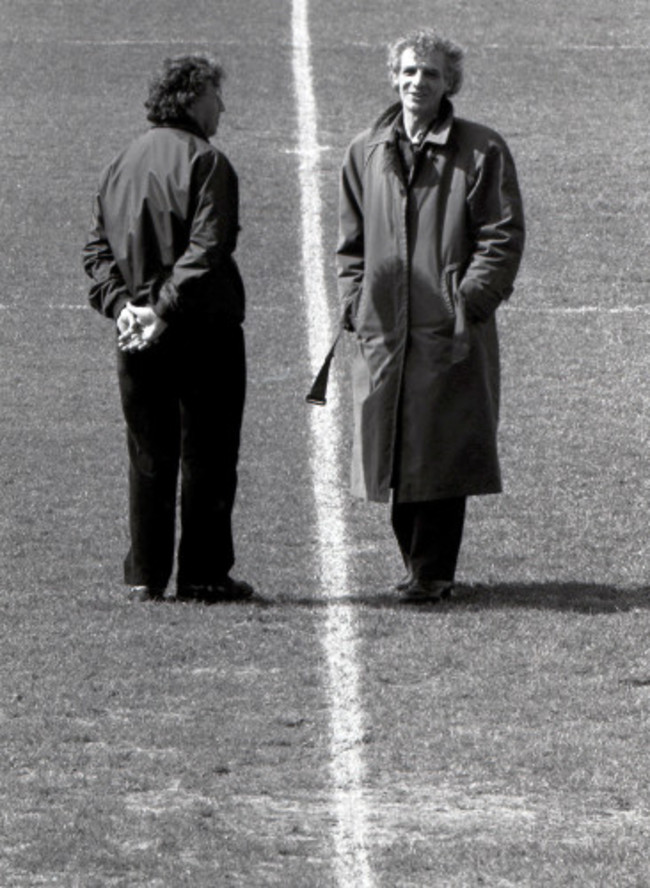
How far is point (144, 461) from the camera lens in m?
10.2

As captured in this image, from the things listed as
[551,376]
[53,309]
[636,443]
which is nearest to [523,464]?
[636,443]

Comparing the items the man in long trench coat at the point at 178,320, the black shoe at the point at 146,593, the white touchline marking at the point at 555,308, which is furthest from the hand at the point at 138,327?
the white touchline marking at the point at 555,308

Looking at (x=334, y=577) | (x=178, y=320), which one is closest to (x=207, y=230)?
(x=178, y=320)

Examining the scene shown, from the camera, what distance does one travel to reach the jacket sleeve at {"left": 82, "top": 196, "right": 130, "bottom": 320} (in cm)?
1011

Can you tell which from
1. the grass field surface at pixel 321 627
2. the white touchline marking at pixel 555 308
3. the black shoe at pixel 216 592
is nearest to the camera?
the grass field surface at pixel 321 627

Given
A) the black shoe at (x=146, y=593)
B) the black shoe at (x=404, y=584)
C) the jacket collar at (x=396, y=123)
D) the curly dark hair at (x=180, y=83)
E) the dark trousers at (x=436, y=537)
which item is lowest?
the black shoe at (x=146, y=593)

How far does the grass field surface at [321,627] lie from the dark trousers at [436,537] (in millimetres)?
171

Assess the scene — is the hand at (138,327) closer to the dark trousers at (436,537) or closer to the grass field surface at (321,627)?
the grass field surface at (321,627)

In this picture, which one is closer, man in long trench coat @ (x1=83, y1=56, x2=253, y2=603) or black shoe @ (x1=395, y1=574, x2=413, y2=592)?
man in long trench coat @ (x1=83, y1=56, x2=253, y2=603)

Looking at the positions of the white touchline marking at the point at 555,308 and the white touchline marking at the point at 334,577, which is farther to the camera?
the white touchline marking at the point at 555,308

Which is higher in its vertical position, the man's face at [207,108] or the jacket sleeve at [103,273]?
the man's face at [207,108]

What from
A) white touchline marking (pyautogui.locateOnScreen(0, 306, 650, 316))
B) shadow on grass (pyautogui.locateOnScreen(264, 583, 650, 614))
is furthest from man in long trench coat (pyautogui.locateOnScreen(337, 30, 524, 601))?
white touchline marking (pyautogui.locateOnScreen(0, 306, 650, 316))

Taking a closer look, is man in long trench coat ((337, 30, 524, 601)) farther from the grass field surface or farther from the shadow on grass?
the grass field surface

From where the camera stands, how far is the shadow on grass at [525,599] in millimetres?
10109
